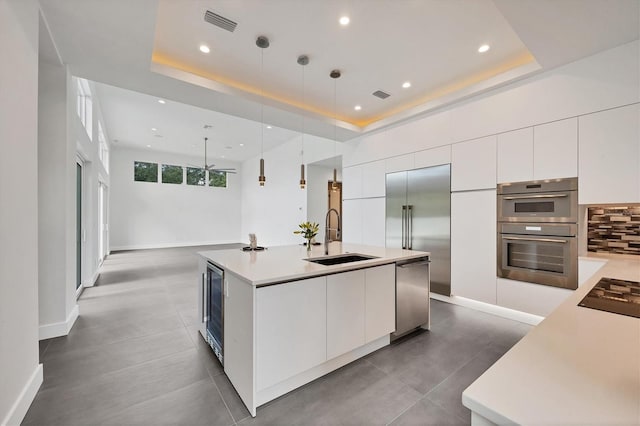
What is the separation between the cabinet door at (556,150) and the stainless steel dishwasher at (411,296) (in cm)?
178

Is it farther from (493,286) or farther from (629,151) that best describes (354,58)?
(493,286)

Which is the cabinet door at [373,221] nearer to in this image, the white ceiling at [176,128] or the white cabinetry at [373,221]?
the white cabinetry at [373,221]

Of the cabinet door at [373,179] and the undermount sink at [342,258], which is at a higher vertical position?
the cabinet door at [373,179]

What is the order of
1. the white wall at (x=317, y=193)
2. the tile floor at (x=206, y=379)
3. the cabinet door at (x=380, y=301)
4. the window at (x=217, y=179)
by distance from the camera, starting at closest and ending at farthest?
the tile floor at (x=206, y=379) < the cabinet door at (x=380, y=301) < the white wall at (x=317, y=193) < the window at (x=217, y=179)

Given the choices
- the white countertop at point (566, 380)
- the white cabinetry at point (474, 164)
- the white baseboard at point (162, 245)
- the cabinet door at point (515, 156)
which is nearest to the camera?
the white countertop at point (566, 380)

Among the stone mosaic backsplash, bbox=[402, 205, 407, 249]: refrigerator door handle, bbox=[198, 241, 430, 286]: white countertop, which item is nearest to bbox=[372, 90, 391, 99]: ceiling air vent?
bbox=[402, 205, 407, 249]: refrigerator door handle

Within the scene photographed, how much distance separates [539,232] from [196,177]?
11.3 meters

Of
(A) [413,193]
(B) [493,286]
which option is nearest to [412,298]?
(B) [493,286]

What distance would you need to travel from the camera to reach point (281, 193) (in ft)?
29.8

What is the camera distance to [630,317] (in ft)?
3.59

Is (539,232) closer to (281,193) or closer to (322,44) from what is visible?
(322,44)

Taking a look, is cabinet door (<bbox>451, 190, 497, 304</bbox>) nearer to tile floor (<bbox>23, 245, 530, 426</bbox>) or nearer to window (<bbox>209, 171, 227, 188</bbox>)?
tile floor (<bbox>23, 245, 530, 426</bbox>)

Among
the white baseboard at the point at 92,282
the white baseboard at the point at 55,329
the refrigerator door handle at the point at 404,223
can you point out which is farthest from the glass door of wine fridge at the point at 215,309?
the white baseboard at the point at 92,282

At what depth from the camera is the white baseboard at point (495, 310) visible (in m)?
3.27
